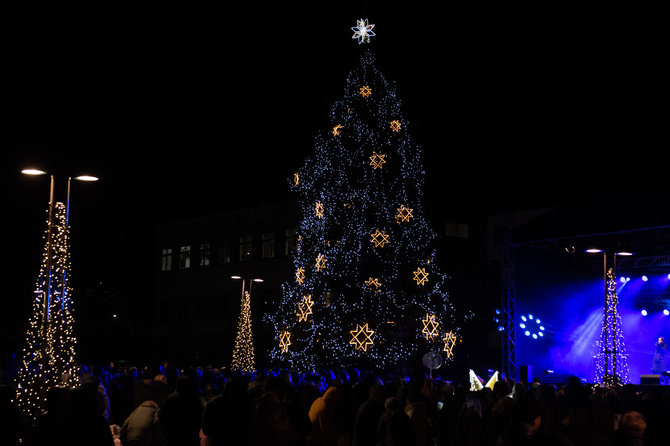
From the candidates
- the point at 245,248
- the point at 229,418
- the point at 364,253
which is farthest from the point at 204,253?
the point at 229,418

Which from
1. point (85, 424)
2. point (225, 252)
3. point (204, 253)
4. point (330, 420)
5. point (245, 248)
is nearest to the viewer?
point (85, 424)

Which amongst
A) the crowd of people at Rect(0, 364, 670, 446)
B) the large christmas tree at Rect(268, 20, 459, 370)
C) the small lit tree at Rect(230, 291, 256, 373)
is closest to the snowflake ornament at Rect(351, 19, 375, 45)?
the large christmas tree at Rect(268, 20, 459, 370)

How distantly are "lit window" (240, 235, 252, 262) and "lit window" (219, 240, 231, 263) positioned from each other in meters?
1.73

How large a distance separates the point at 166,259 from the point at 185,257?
3029mm

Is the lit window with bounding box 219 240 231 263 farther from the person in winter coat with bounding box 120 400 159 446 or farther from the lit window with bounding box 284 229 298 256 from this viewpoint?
the person in winter coat with bounding box 120 400 159 446

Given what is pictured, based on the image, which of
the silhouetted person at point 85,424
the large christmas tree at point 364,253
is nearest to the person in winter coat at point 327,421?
the silhouetted person at point 85,424

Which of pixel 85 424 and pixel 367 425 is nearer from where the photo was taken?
pixel 85 424

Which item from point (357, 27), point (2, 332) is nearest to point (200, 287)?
point (2, 332)

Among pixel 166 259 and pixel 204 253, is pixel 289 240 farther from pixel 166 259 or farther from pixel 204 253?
pixel 166 259

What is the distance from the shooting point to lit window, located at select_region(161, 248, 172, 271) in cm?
7356

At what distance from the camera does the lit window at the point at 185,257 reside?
71312mm

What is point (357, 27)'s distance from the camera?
132ft

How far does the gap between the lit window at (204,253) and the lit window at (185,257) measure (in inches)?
67.0

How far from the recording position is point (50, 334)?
19078 mm
